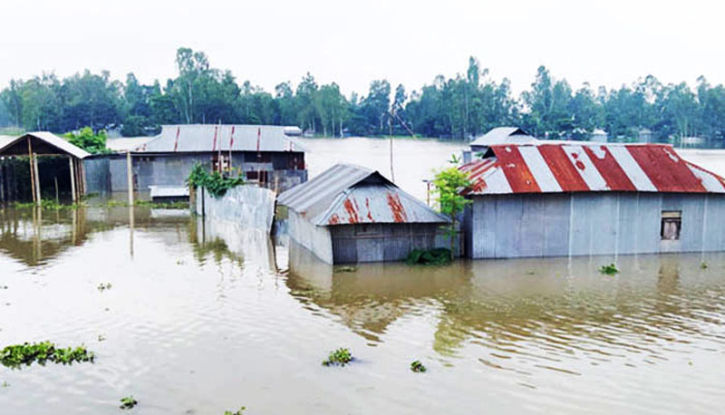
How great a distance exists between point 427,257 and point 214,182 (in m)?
11.7

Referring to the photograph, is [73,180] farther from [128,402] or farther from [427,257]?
[128,402]

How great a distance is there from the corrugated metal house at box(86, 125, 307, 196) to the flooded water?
50.3 feet

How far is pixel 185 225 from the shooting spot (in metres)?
25.9

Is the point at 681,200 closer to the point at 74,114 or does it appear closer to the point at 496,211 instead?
the point at 496,211

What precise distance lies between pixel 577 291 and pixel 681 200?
6386 millimetres

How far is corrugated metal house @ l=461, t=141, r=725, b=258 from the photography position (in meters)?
19.4

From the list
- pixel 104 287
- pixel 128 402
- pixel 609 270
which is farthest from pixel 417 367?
pixel 609 270

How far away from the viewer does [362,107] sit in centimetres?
10850

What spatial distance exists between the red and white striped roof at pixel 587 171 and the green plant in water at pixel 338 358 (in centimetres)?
879

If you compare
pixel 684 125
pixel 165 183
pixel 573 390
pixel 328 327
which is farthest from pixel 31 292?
pixel 684 125

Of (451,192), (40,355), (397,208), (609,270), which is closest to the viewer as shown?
(40,355)

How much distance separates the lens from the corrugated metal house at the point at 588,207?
19.4 meters

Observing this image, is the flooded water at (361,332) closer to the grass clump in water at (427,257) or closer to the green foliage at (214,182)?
the grass clump in water at (427,257)

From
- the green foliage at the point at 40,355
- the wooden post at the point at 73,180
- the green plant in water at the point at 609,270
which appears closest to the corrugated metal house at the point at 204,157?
the wooden post at the point at 73,180
